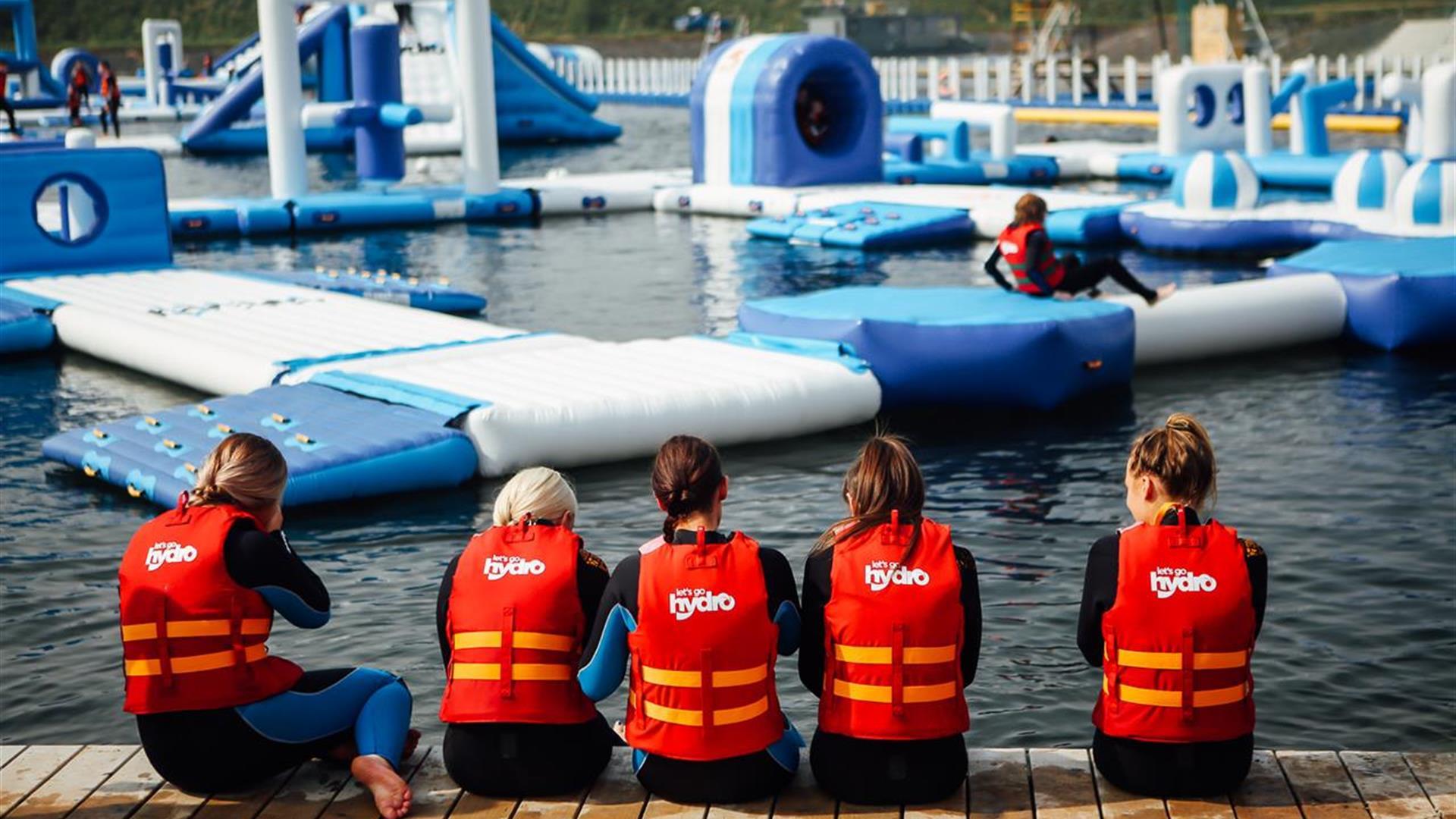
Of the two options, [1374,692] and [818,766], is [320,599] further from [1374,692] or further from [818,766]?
[1374,692]

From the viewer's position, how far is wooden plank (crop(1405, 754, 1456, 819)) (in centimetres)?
353

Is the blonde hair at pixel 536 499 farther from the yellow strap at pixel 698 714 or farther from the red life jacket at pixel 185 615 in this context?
the red life jacket at pixel 185 615

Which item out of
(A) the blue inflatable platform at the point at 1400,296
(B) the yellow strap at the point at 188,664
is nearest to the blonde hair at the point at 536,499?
(B) the yellow strap at the point at 188,664

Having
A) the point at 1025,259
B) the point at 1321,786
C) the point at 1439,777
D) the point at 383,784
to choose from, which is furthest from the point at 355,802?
the point at 1025,259

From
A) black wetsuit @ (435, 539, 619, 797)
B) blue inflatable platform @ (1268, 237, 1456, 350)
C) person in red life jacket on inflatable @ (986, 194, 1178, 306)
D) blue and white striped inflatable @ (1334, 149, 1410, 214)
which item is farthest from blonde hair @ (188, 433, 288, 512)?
blue and white striped inflatable @ (1334, 149, 1410, 214)

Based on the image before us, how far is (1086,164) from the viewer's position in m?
20.8

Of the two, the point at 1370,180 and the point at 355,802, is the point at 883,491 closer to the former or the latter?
the point at 355,802

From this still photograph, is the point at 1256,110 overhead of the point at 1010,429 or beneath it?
overhead

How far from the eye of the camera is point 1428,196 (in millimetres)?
12703

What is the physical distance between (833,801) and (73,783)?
159 cm

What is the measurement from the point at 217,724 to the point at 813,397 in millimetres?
4830

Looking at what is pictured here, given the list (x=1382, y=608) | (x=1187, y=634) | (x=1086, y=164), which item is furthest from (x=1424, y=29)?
(x=1187, y=634)

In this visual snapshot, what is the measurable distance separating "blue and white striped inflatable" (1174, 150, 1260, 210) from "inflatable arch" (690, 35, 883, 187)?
434cm

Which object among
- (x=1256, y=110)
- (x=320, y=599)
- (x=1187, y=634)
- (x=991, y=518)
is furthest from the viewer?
(x=1256, y=110)
